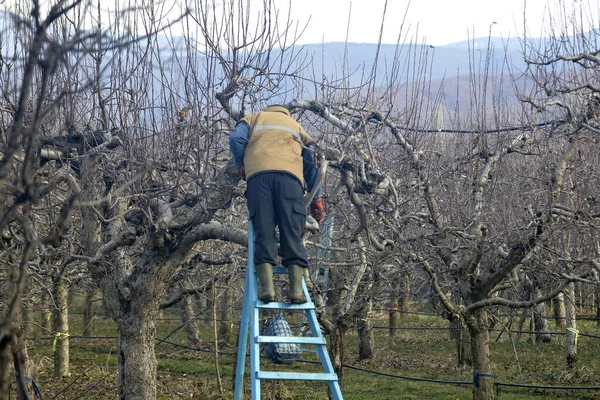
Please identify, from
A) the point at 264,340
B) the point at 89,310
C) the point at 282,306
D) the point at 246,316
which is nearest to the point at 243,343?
the point at 246,316

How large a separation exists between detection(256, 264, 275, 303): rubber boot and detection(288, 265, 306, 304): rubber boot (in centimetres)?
18

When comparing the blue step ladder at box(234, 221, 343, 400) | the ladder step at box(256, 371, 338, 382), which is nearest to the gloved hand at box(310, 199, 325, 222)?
the blue step ladder at box(234, 221, 343, 400)

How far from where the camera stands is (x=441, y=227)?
8.18 metres

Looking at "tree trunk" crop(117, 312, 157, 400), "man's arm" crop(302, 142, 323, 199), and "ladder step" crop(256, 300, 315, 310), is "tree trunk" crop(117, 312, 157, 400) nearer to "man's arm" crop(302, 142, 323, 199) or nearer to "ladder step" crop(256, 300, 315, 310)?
"ladder step" crop(256, 300, 315, 310)

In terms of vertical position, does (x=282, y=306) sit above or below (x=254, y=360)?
above

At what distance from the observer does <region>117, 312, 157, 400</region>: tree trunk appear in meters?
7.34

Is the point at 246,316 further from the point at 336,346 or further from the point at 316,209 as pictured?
the point at 336,346

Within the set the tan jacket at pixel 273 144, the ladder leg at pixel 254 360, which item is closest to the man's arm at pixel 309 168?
the tan jacket at pixel 273 144

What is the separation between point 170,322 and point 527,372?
15521mm

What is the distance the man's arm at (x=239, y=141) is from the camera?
6148 millimetres

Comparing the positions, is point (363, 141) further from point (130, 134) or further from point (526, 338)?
point (526, 338)

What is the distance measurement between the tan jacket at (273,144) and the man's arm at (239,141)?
0.04m

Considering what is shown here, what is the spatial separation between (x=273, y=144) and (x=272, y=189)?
14.8 inches

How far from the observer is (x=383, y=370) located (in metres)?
16.8
